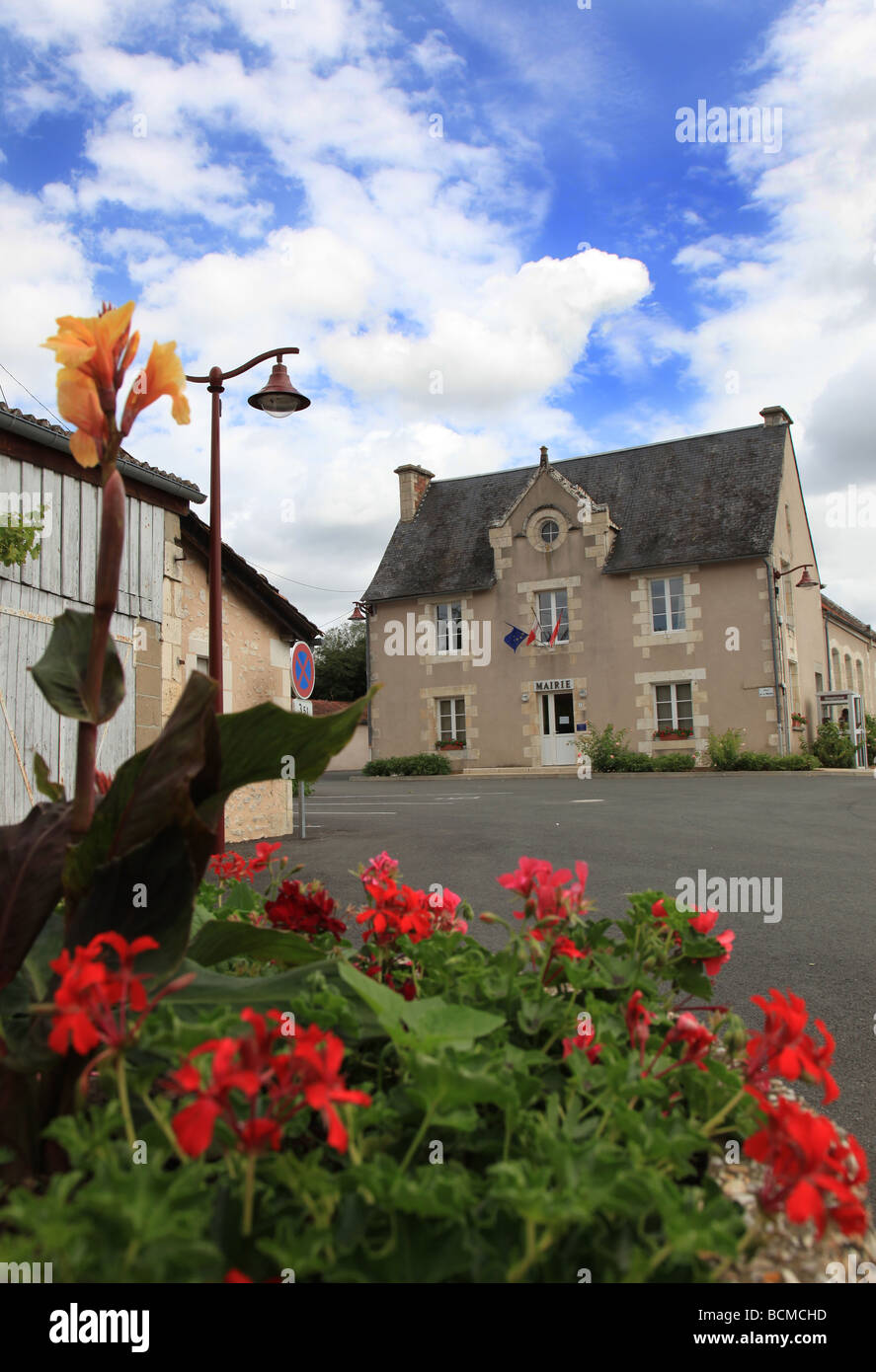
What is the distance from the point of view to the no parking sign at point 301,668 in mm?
11797

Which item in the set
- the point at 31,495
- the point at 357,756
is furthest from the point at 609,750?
the point at 357,756

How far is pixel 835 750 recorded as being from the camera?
2566cm

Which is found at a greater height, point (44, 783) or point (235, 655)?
point (235, 655)

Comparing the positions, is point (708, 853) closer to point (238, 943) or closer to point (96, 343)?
point (238, 943)

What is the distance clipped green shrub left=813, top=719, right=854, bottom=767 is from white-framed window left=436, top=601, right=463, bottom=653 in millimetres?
10614

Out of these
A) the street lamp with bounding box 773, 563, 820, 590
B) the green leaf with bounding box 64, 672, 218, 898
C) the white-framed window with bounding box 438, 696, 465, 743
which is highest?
the street lamp with bounding box 773, 563, 820, 590

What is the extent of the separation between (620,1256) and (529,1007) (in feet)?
1.52

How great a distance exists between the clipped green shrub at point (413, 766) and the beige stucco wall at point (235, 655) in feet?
48.0

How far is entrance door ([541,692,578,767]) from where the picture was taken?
88.3ft

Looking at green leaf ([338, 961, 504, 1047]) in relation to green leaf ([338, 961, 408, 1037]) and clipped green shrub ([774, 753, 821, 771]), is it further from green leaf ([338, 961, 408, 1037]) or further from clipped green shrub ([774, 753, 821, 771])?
clipped green shrub ([774, 753, 821, 771])

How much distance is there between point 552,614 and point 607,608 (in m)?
1.69

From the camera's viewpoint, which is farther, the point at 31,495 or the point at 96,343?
the point at 31,495

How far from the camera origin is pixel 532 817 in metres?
13.3

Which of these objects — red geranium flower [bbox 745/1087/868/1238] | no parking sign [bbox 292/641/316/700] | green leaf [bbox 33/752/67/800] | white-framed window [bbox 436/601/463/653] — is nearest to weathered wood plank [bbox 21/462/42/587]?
no parking sign [bbox 292/641/316/700]
